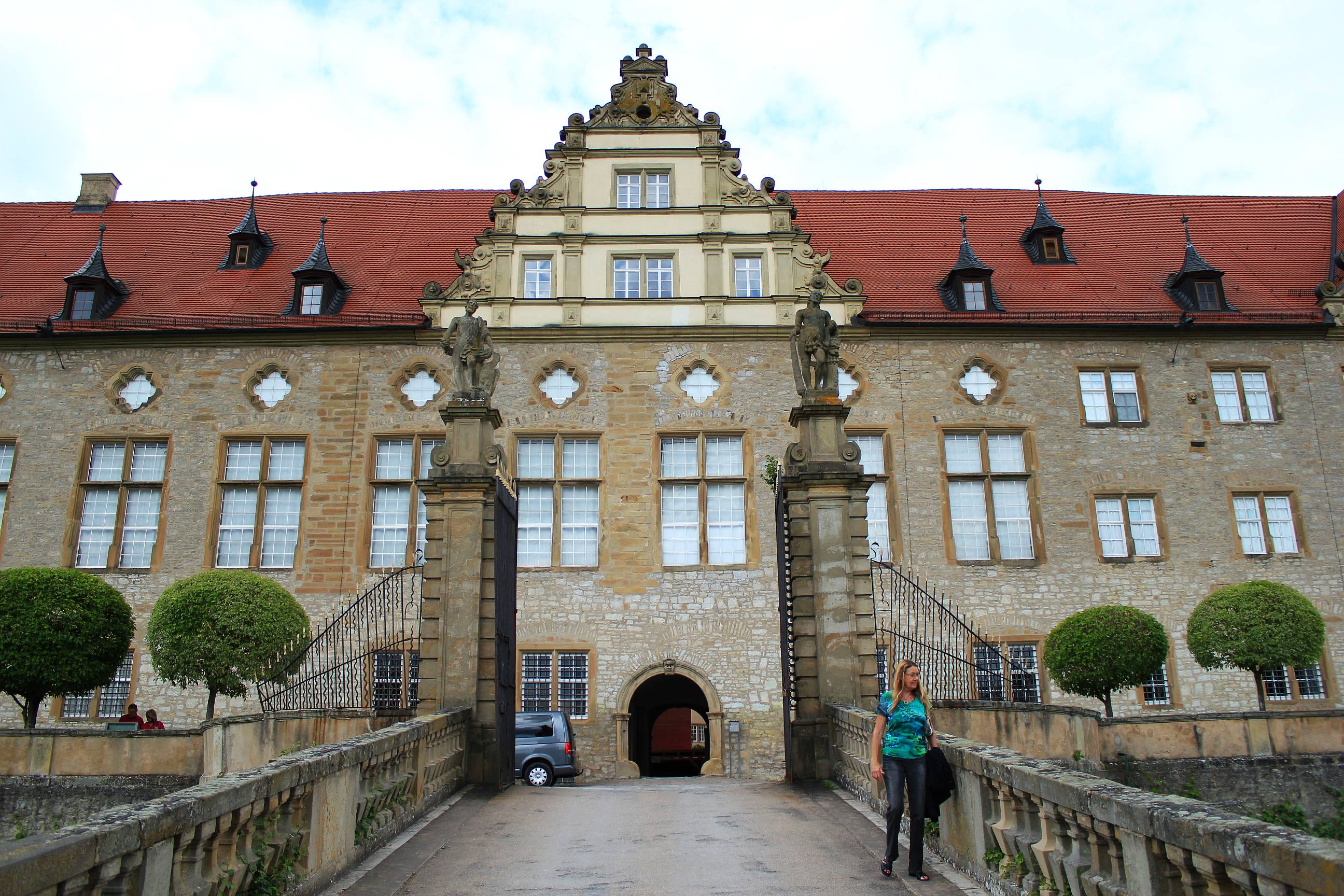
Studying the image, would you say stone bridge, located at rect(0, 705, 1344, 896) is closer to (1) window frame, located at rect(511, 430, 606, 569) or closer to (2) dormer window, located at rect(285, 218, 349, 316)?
(1) window frame, located at rect(511, 430, 606, 569)

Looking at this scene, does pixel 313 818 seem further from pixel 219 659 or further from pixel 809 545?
pixel 219 659

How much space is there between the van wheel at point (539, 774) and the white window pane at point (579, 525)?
146 inches

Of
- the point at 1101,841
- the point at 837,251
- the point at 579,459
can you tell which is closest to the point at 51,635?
the point at 579,459

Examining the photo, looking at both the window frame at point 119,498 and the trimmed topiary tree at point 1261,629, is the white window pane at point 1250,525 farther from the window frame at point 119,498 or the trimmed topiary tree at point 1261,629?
the window frame at point 119,498

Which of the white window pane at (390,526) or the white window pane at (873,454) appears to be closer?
the white window pane at (390,526)

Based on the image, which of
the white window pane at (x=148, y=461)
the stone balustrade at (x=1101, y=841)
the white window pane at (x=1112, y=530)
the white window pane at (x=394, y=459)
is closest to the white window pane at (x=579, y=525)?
the white window pane at (x=394, y=459)

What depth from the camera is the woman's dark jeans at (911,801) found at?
5.64 metres

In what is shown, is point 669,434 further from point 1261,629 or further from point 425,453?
point 1261,629

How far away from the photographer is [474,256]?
19.5m

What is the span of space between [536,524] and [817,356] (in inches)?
358

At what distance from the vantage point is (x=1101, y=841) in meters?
4.25

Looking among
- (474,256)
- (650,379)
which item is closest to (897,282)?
(650,379)

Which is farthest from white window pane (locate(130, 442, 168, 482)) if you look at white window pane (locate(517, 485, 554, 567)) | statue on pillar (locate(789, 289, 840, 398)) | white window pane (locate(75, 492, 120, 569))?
statue on pillar (locate(789, 289, 840, 398))

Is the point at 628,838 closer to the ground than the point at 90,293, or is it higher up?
closer to the ground
